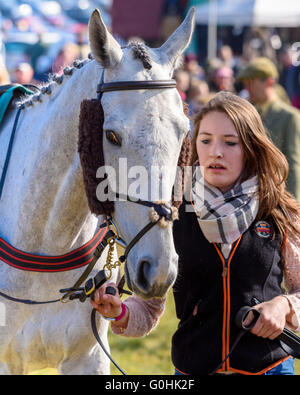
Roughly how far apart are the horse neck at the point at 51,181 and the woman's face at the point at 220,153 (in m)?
0.59

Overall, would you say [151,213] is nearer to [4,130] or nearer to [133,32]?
[4,130]

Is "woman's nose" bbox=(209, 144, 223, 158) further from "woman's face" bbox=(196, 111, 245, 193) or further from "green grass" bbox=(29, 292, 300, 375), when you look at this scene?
"green grass" bbox=(29, 292, 300, 375)

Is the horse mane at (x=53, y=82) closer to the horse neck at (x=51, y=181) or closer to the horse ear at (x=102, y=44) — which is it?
the horse neck at (x=51, y=181)

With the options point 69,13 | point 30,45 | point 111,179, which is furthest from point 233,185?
point 69,13

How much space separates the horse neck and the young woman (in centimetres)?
37

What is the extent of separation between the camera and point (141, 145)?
7.84 feet

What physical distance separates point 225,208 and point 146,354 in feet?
9.68

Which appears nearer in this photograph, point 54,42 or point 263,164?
point 263,164

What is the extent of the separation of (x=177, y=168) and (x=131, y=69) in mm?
443

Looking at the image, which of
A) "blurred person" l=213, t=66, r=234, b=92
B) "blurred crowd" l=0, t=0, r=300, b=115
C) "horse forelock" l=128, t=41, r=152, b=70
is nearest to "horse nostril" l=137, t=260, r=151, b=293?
"horse forelock" l=128, t=41, r=152, b=70

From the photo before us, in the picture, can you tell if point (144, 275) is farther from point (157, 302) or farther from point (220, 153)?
point (220, 153)

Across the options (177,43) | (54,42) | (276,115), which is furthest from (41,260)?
(54,42)

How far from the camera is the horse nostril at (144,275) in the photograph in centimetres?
236

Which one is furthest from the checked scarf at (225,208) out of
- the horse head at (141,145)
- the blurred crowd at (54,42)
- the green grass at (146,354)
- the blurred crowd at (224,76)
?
the blurred crowd at (54,42)
